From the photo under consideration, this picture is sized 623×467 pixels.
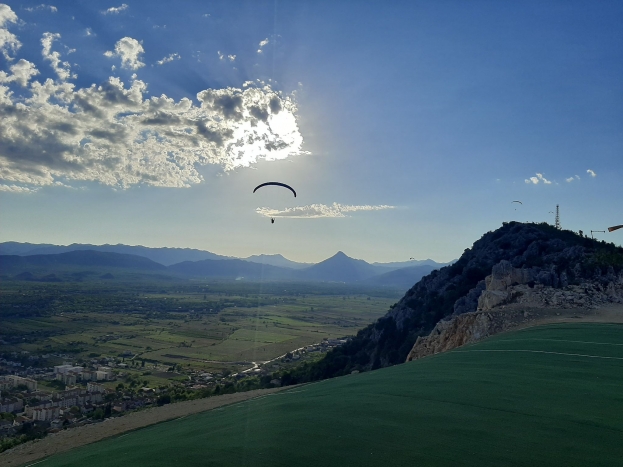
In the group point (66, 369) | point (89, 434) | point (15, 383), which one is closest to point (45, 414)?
point (89, 434)

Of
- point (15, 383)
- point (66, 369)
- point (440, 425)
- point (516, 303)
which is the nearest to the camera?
point (440, 425)

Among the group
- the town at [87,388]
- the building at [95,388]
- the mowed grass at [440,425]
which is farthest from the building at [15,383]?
the mowed grass at [440,425]

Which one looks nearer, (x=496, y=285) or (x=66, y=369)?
(x=496, y=285)

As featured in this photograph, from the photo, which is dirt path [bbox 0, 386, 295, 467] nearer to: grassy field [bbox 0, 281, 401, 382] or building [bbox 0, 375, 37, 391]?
building [bbox 0, 375, 37, 391]

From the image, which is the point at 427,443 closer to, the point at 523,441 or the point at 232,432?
the point at 523,441

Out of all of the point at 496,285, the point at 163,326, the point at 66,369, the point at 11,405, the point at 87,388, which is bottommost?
the point at 163,326

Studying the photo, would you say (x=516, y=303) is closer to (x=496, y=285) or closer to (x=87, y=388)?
(x=496, y=285)
